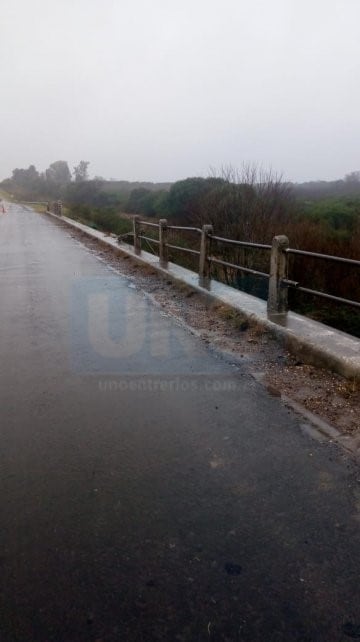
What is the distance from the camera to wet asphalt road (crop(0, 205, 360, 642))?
2139 mm

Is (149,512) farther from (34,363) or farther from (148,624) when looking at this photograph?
(34,363)

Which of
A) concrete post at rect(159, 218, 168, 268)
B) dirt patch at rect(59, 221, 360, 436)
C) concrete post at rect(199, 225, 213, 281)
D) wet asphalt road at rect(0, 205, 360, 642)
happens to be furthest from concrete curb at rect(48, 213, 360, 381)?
concrete post at rect(159, 218, 168, 268)

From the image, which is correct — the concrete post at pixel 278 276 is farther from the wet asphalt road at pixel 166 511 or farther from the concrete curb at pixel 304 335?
the wet asphalt road at pixel 166 511

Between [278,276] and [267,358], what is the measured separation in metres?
1.49

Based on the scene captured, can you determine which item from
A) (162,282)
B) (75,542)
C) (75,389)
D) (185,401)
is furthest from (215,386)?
(162,282)

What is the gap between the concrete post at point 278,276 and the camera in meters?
6.43

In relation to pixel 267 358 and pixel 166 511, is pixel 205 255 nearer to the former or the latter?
pixel 267 358

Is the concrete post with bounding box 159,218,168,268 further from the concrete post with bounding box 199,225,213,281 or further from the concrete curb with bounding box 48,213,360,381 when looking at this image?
the concrete curb with bounding box 48,213,360,381

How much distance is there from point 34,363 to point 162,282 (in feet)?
17.8

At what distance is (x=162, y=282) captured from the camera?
10.5 metres

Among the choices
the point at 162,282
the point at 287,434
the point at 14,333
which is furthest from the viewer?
the point at 162,282

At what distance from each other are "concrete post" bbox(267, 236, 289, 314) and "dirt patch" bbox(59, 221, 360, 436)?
45cm

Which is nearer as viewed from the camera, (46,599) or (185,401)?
(46,599)

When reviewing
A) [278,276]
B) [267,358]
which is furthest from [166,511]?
[278,276]
